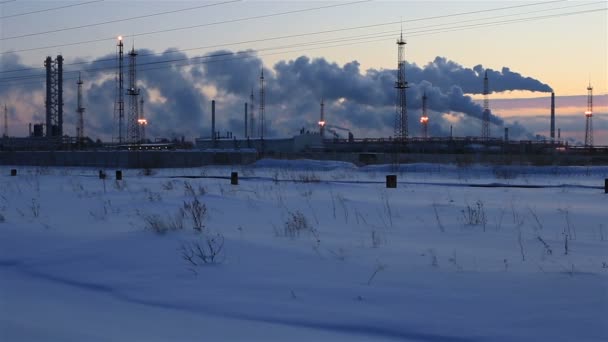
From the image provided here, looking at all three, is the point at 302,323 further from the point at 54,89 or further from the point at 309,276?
the point at 54,89

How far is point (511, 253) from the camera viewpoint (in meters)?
7.81

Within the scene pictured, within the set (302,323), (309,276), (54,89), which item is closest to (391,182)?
(309,276)

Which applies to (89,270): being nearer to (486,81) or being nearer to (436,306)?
(436,306)

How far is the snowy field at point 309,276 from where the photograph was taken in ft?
17.1

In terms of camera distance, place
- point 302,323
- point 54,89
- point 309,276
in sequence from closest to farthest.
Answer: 1. point 302,323
2. point 309,276
3. point 54,89

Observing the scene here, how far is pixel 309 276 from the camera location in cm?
683

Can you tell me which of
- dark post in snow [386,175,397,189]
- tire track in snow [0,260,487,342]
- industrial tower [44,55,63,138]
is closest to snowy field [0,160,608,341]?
tire track in snow [0,260,487,342]

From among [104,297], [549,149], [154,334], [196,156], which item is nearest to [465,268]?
[154,334]

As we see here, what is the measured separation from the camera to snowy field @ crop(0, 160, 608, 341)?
17.1ft

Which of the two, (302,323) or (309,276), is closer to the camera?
(302,323)

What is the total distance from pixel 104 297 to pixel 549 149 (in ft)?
250

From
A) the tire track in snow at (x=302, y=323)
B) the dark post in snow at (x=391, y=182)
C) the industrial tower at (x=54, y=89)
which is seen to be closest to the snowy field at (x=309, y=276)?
the tire track in snow at (x=302, y=323)

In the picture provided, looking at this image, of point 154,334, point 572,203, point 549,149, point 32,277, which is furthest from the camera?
point 549,149

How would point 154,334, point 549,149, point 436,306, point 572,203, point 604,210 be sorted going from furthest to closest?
1. point 549,149
2. point 572,203
3. point 604,210
4. point 436,306
5. point 154,334
